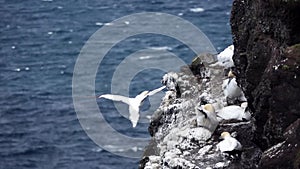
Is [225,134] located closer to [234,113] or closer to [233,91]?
[234,113]

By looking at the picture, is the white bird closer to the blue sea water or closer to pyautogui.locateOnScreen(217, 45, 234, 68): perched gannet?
pyautogui.locateOnScreen(217, 45, 234, 68): perched gannet

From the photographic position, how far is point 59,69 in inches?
2734

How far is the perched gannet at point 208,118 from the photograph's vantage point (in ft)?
47.6

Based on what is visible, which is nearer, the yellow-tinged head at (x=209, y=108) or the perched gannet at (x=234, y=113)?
the perched gannet at (x=234, y=113)

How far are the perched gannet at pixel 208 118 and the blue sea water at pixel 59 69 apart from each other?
3579 cm

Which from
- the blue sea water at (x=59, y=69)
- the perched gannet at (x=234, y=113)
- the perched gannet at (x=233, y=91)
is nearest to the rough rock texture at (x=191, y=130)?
the perched gannet at (x=234, y=113)

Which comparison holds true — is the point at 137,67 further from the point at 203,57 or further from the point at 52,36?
the point at 203,57

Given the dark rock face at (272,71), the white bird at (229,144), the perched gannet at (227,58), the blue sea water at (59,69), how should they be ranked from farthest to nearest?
the blue sea water at (59,69) → the perched gannet at (227,58) → the white bird at (229,144) → the dark rock face at (272,71)

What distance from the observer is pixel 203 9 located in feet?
259

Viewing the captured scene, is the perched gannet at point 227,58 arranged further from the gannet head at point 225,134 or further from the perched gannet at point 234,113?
the gannet head at point 225,134

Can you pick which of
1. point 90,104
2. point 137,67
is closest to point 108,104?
point 90,104

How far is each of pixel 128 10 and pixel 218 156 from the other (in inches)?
2653

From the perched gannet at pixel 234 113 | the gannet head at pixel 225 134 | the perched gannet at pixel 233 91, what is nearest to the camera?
the gannet head at pixel 225 134

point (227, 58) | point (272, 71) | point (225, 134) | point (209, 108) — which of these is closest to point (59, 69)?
point (227, 58)
